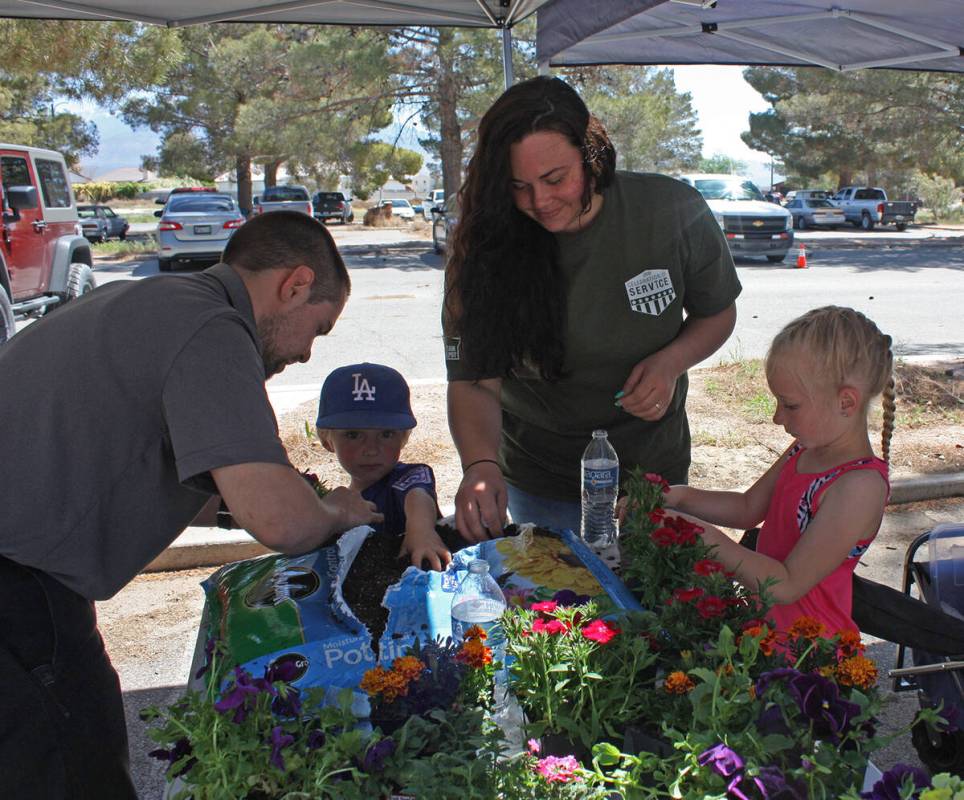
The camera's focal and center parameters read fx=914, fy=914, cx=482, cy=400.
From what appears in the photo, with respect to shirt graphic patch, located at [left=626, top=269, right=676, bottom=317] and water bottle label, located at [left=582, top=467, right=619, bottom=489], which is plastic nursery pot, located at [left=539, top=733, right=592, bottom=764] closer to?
water bottle label, located at [left=582, top=467, right=619, bottom=489]

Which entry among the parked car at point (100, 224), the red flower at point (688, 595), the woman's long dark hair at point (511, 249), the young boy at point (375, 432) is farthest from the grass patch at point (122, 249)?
the red flower at point (688, 595)

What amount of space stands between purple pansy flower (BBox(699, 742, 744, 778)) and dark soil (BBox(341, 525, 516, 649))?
26.4 inches

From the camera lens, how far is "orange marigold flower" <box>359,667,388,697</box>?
139cm

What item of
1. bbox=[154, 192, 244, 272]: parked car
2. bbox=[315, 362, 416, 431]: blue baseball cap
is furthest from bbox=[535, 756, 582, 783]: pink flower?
bbox=[154, 192, 244, 272]: parked car

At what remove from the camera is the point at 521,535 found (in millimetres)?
2004

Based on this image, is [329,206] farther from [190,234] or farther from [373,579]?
[373,579]

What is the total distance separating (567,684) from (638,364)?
3.60 ft

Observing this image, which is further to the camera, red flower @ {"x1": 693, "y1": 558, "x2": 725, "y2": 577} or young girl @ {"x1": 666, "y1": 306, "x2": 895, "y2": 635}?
young girl @ {"x1": 666, "y1": 306, "x2": 895, "y2": 635}

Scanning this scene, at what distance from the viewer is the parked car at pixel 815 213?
106 feet

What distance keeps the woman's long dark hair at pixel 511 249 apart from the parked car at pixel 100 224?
27.9 m

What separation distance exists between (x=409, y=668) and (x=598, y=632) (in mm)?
299

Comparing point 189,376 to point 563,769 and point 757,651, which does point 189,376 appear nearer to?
point 563,769

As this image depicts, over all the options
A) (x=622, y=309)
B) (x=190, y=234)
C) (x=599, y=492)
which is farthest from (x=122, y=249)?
(x=599, y=492)

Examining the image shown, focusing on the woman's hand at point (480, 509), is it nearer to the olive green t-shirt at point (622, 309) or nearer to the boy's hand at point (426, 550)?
the boy's hand at point (426, 550)
